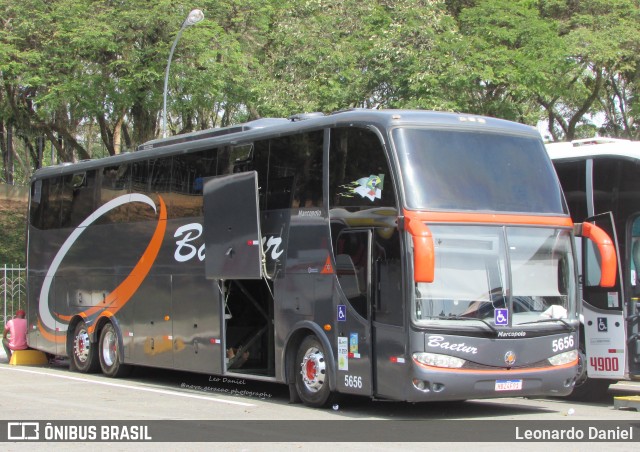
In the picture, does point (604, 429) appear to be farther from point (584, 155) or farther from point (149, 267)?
point (149, 267)

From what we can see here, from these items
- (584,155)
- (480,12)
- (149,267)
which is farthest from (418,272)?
(480,12)

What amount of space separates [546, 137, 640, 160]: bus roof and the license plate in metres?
4.24

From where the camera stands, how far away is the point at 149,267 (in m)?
16.7

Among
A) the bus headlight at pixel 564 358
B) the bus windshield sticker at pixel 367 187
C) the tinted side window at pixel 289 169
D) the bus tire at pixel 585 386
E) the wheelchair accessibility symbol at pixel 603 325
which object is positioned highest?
Result: the tinted side window at pixel 289 169

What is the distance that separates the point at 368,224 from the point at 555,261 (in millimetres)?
2437

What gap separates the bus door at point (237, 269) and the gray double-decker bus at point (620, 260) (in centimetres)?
476

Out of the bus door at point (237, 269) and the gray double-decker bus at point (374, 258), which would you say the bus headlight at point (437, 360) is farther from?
the bus door at point (237, 269)

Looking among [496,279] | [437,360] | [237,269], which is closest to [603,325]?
[496,279]

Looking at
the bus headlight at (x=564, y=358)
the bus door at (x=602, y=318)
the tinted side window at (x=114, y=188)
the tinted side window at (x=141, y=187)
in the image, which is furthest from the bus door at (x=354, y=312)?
the tinted side window at (x=114, y=188)

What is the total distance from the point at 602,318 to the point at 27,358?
13507 millimetres

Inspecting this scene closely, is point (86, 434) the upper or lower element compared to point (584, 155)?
lower

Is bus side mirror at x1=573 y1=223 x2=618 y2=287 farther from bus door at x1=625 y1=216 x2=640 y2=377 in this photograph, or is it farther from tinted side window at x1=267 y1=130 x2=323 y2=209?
tinted side window at x1=267 y1=130 x2=323 y2=209

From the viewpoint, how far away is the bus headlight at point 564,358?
11992mm

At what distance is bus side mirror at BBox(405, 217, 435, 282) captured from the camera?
415 inches
